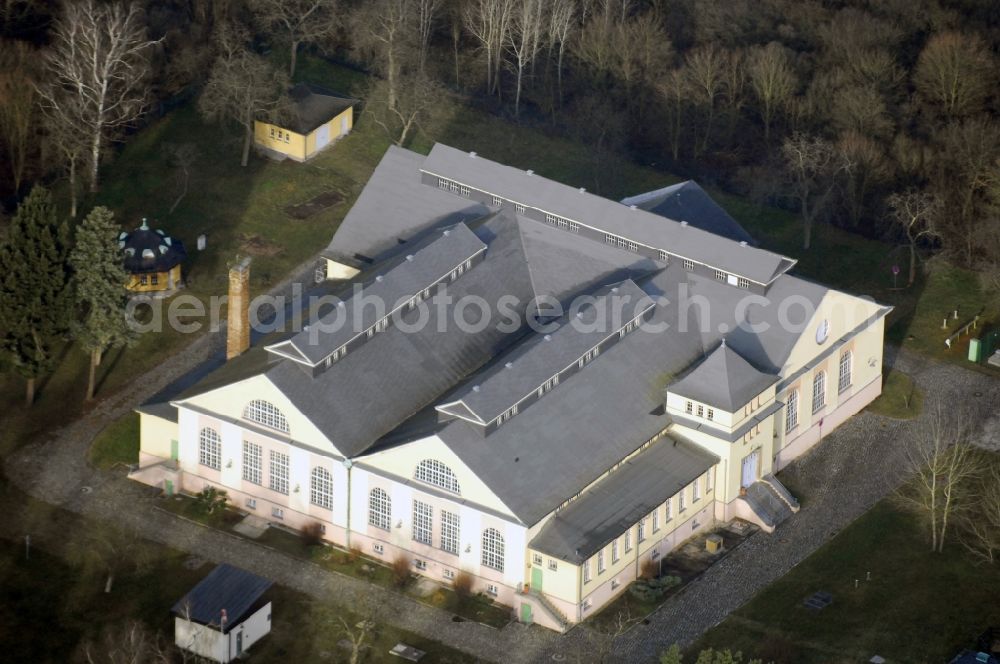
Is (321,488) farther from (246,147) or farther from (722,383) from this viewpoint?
(246,147)

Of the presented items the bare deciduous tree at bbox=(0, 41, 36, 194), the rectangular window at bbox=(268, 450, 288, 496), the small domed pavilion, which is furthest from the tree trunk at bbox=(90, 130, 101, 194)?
the rectangular window at bbox=(268, 450, 288, 496)

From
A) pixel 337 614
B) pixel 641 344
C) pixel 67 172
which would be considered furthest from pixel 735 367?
pixel 67 172

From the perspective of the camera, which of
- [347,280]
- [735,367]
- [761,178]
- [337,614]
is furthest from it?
[761,178]

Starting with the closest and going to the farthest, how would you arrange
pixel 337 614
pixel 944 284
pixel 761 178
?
pixel 337 614, pixel 944 284, pixel 761 178

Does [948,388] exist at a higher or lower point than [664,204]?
lower

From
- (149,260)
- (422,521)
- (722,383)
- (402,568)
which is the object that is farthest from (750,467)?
(149,260)

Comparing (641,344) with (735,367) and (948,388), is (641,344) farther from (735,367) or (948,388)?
(948,388)

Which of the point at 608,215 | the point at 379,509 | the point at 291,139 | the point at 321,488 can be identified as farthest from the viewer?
the point at 291,139
